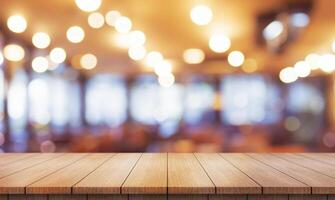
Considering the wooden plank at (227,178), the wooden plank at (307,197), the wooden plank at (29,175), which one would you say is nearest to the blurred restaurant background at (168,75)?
the wooden plank at (29,175)

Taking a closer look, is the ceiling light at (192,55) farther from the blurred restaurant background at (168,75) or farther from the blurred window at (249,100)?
the blurred window at (249,100)

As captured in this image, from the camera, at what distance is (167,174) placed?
163 centimetres

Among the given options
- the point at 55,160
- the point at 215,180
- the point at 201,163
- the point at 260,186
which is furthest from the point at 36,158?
the point at 260,186

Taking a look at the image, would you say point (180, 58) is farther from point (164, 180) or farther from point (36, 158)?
point (164, 180)

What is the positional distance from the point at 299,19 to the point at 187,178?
5298 mm

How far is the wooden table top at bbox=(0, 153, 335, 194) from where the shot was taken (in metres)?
1.38

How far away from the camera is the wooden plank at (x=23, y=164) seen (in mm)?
1729

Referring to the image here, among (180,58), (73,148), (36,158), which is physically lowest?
(73,148)

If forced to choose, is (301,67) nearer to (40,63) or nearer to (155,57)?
(155,57)

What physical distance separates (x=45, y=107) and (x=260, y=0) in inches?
185

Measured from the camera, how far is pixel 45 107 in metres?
7.83

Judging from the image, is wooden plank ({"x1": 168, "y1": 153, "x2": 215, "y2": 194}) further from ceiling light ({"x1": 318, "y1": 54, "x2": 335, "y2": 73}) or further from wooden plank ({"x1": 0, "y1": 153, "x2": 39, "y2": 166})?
ceiling light ({"x1": 318, "y1": 54, "x2": 335, "y2": 73})

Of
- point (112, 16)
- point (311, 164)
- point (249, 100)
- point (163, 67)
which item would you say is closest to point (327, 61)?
point (249, 100)

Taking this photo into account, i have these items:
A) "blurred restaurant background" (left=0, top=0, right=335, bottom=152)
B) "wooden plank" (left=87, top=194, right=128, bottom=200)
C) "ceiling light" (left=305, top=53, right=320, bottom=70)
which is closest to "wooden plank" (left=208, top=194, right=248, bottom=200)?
"wooden plank" (left=87, top=194, right=128, bottom=200)
